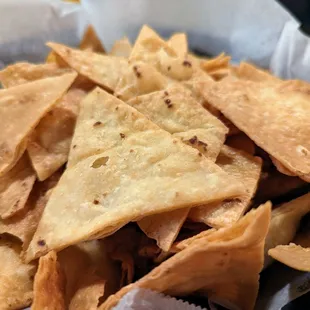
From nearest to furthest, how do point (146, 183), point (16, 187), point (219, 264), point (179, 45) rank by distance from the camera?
point (219, 264), point (146, 183), point (16, 187), point (179, 45)

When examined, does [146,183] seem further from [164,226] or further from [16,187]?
[16,187]

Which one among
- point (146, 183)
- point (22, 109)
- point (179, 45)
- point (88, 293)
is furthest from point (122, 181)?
point (179, 45)

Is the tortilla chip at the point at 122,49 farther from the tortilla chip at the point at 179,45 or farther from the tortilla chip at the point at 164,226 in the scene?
the tortilla chip at the point at 164,226

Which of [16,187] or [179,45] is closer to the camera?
[16,187]

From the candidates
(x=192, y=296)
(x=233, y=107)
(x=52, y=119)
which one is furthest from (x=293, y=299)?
(x=52, y=119)

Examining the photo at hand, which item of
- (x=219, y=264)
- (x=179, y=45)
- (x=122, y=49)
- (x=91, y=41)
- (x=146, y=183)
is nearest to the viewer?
(x=219, y=264)

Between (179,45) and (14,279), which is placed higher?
(179,45)

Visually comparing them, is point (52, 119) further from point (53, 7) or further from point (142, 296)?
point (53, 7)
